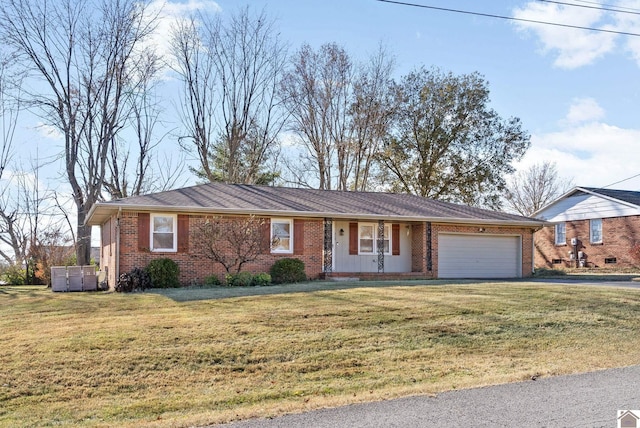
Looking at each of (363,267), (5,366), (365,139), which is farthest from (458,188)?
(5,366)

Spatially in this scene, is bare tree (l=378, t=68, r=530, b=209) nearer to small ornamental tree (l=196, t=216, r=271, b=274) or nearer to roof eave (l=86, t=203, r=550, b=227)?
roof eave (l=86, t=203, r=550, b=227)

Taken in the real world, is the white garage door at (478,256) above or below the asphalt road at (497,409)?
above

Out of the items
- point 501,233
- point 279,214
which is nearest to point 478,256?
point 501,233

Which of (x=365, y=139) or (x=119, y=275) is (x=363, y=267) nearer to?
(x=119, y=275)

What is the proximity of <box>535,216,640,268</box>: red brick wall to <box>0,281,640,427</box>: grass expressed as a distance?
16.0m

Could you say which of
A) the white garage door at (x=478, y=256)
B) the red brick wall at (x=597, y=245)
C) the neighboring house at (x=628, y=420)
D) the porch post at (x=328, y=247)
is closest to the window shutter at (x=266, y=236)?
the porch post at (x=328, y=247)

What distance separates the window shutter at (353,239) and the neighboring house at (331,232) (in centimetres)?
4

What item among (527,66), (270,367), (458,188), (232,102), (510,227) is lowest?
(270,367)

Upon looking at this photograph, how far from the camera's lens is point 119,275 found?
1756 cm

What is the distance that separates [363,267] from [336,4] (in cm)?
1061

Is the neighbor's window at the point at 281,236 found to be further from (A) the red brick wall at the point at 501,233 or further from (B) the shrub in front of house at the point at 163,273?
(A) the red brick wall at the point at 501,233

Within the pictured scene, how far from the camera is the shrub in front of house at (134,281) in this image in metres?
16.9

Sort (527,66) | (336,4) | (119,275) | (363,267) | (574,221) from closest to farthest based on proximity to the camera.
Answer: (336,4)
(119,275)
(527,66)
(363,267)
(574,221)

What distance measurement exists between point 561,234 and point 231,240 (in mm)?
21535
